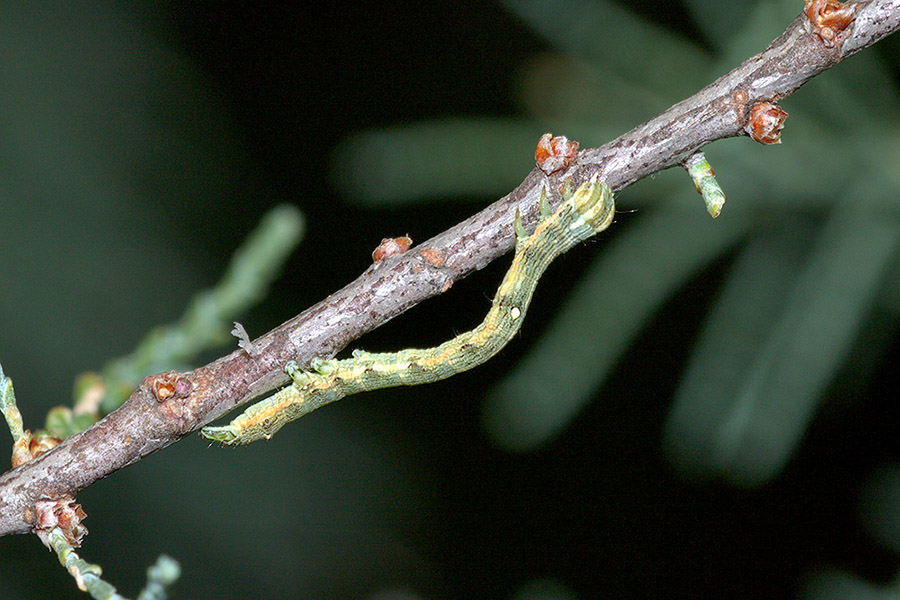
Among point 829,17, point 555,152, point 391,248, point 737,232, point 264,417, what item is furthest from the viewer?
point 737,232

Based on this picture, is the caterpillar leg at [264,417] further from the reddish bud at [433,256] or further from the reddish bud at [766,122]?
the reddish bud at [766,122]

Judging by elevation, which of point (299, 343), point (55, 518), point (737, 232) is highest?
point (737, 232)

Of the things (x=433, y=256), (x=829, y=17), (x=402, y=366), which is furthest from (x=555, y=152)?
(x=402, y=366)

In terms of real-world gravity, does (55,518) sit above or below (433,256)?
below

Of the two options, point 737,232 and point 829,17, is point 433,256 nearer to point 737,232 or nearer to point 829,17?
point 829,17

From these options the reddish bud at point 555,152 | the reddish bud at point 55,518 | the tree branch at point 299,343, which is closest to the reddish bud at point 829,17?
the tree branch at point 299,343
